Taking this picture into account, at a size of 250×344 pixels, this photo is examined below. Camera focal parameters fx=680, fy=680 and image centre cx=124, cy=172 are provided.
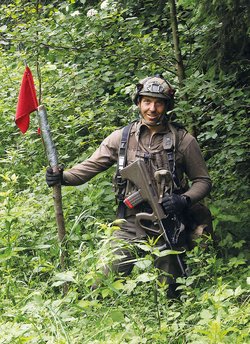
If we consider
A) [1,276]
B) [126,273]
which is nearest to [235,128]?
[126,273]

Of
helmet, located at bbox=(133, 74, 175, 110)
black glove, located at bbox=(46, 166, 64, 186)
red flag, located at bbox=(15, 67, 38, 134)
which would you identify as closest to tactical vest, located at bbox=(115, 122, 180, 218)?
helmet, located at bbox=(133, 74, 175, 110)

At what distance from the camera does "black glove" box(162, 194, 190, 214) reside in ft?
18.1

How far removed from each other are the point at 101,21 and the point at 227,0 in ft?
5.21

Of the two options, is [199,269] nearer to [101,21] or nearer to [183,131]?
[183,131]

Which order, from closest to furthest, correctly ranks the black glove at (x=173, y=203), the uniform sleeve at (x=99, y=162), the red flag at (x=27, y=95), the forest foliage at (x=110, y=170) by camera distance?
the forest foliage at (x=110, y=170) → the black glove at (x=173, y=203) → the red flag at (x=27, y=95) → the uniform sleeve at (x=99, y=162)

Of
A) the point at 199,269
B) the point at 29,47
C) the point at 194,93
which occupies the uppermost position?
the point at 29,47

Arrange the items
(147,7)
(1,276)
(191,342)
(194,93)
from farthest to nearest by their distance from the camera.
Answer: (147,7) < (194,93) < (1,276) < (191,342)

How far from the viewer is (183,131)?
586 cm

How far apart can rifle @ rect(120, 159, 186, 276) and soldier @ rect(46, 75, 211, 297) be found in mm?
52

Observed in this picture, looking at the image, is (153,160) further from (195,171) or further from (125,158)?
(195,171)

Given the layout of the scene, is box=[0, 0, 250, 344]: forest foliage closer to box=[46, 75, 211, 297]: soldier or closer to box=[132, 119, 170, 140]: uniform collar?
box=[46, 75, 211, 297]: soldier

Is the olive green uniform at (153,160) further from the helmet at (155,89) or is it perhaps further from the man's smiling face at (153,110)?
the helmet at (155,89)

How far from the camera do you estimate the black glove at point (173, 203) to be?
5.51 m

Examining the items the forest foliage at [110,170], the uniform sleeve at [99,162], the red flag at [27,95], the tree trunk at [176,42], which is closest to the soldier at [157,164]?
the uniform sleeve at [99,162]
